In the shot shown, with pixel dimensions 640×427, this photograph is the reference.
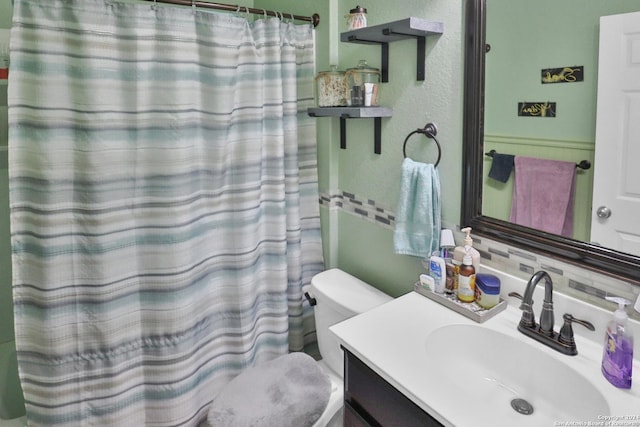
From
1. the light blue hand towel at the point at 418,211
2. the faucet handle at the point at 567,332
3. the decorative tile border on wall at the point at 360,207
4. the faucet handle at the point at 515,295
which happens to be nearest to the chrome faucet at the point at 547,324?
the faucet handle at the point at 567,332

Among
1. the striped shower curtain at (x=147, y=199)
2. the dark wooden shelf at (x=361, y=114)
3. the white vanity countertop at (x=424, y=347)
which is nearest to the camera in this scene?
the white vanity countertop at (x=424, y=347)

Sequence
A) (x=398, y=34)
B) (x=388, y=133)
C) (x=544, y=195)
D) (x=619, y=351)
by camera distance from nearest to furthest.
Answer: (x=619, y=351), (x=544, y=195), (x=398, y=34), (x=388, y=133)

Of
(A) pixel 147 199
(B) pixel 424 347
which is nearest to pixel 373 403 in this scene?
(B) pixel 424 347

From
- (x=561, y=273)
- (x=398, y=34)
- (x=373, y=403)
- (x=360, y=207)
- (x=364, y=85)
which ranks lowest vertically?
(x=373, y=403)

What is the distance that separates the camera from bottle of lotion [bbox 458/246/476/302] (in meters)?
1.36

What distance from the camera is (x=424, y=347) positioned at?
3.92 ft

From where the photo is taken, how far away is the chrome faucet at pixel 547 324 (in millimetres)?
1138

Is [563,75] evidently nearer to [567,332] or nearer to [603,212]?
[603,212]

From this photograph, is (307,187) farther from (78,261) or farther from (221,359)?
(78,261)

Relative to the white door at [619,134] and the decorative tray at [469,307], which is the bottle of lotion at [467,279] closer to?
the decorative tray at [469,307]

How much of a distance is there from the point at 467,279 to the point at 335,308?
0.57 metres

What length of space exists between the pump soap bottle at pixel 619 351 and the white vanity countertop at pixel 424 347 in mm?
22

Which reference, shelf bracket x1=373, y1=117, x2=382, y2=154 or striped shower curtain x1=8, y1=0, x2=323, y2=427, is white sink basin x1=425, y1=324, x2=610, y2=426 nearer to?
shelf bracket x1=373, y1=117, x2=382, y2=154

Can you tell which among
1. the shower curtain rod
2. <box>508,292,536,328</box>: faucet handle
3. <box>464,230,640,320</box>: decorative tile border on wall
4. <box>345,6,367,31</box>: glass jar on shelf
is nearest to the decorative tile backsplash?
<box>464,230,640,320</box>: decorative tile border on wall
